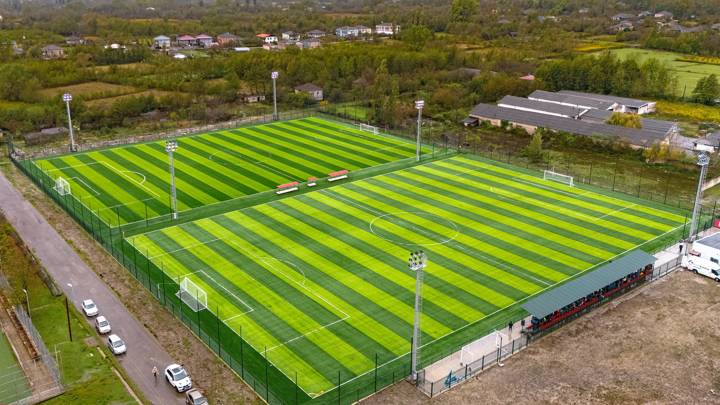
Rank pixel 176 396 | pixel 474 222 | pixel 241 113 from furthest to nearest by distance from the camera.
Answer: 1. pixel 241 113
2. pixel 474 222
3. pixel 176 396

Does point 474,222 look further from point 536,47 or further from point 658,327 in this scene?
point 536,47

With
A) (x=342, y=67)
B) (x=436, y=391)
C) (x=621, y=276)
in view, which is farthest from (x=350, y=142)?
(x=436, y=391)

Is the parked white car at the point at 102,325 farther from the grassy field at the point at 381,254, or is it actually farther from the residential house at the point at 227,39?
the residential house at the point at 227,39

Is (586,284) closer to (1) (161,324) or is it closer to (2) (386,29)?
(1) (161,324)

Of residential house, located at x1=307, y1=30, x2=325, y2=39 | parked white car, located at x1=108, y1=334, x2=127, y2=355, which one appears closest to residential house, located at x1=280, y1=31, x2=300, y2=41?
residential house, located at x1=307, y1=30, x2=325, y2=39

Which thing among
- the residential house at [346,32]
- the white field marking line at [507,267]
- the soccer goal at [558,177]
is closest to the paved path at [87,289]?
the white field marking line at [507,267]

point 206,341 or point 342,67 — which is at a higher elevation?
point 342,67
